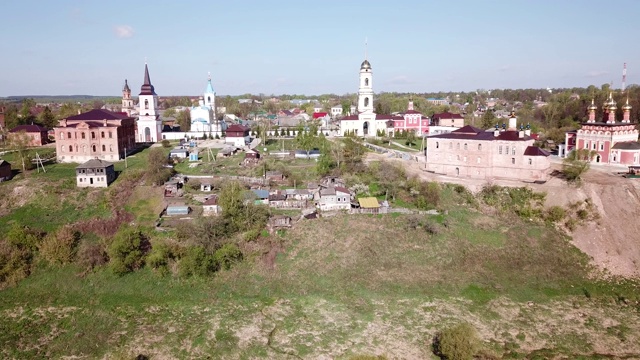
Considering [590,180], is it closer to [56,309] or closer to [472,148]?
[472,148]

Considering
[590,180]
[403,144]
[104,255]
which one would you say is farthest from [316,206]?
[403,144]

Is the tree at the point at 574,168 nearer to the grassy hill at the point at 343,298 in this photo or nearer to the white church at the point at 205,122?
the grassy hill at the point at 343,298

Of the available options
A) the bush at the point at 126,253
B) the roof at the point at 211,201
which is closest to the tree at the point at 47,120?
the roof at the point at 211,201

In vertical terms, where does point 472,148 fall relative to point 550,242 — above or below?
above

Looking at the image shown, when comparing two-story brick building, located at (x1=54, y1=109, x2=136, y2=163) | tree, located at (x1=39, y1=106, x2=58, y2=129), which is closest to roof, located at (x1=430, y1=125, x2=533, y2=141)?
two-story brick building, located at (x1=54, y1=109, x2=136, y2=163)

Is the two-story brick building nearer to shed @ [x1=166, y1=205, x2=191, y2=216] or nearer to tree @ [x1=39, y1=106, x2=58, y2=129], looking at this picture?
shed @ [x1=166, y1=205, x2=191, y2=216]

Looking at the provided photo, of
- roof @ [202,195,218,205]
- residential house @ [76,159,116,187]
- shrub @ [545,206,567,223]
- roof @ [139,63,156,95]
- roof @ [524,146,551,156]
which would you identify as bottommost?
shrub @ [545,206,567,223]

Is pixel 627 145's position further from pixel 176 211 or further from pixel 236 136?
pixel 236 136
